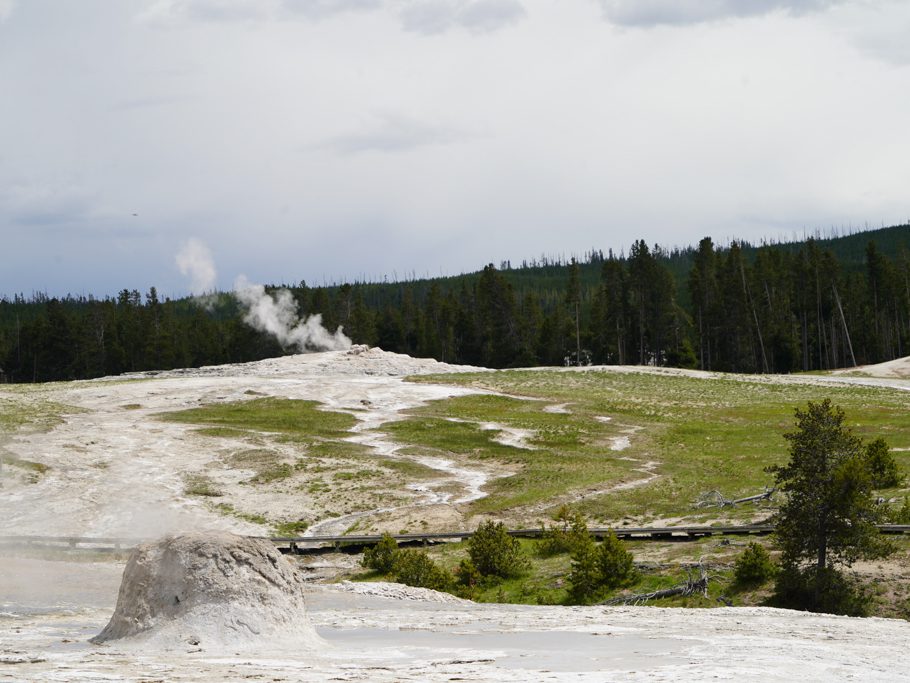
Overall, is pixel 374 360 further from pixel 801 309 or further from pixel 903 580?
pixel 903 580

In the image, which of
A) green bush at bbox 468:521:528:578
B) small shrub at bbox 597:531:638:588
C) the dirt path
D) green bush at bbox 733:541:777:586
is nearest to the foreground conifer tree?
green bush at bbox 733:541:777:586

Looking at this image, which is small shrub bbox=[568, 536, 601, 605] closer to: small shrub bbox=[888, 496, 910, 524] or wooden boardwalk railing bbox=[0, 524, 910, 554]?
wooden boardwalk railing bbox=[0, 524, 910, 554]

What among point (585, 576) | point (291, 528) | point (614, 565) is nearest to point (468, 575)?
point (585, 576)

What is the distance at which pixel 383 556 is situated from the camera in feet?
116

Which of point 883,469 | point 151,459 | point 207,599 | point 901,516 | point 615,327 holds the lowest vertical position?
point 901,516

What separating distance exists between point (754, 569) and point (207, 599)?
19.6 meters

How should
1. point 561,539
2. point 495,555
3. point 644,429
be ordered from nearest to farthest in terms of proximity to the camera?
point 495,555 → point 561,539 → point 644,429

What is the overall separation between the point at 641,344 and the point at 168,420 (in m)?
83.2

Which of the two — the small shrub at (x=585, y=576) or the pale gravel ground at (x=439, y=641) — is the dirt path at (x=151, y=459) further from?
the small shrub at (x=585, y=576)

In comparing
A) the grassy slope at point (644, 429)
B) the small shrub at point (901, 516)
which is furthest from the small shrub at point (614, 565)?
the small shrub at point (901, 516)

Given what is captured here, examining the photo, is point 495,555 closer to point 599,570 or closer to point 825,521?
point 599,570

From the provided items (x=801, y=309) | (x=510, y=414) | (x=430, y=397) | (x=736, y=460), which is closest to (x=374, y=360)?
(x=430, y=397)

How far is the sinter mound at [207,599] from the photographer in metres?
16.0

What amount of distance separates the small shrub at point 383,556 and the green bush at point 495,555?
110 inches
